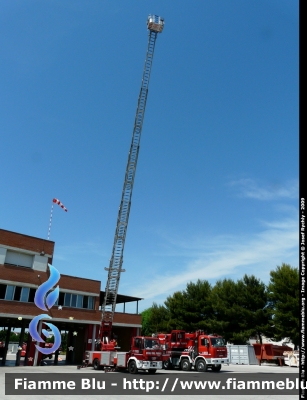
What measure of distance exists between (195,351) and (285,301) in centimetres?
2619

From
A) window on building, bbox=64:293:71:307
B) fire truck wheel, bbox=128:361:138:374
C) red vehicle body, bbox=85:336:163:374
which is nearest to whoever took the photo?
red vehicle body, bbox=85:336:163:374

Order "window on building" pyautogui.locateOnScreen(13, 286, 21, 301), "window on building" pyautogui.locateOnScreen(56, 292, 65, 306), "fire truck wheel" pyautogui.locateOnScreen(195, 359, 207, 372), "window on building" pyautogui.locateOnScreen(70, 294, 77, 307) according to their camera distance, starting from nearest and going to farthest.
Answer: "fire truck wheel" pyautogui.locateOnScreen(195, 359, 207, 372) → "window on building" pyautogui.locateOnScreen(13, 286, 21, 301) → "window on building" pyautogui.locateOnScreen(56, 292, 65, 306) → "window on building" pyautogui.locateOnScreen(70, 294, 77, 307)

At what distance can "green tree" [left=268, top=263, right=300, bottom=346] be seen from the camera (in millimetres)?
49812

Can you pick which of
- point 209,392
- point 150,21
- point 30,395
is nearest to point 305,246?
point 30,395

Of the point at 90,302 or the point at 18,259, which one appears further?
the point at 90,302

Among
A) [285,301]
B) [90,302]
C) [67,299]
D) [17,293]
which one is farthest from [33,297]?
[285,301]

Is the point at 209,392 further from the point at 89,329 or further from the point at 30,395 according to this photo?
the point at 89,329

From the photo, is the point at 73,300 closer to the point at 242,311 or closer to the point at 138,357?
the point at 138,357

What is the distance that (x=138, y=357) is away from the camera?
86.0 ft

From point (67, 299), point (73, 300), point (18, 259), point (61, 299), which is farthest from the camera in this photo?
point (73, 300)

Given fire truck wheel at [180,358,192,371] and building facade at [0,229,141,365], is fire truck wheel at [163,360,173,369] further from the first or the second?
building facade at [0,229,141,365]

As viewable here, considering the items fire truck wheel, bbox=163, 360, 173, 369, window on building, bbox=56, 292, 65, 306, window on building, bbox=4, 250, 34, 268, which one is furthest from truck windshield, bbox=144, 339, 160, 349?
window on building, bbox=4, 250, 34, 268

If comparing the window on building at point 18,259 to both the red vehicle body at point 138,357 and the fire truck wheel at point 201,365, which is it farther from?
the fire truck wheel at point 201,365

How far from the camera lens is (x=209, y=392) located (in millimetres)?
17312
